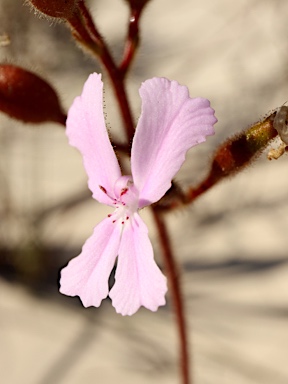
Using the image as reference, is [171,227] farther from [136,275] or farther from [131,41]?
[136,275]

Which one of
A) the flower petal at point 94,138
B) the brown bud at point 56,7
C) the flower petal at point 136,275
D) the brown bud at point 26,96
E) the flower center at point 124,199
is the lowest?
the flower petal at point 136,275

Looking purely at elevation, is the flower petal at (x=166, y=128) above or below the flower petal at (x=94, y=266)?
above

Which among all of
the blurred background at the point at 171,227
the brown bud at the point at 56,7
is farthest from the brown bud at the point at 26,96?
the blurred background at the point at 171,227

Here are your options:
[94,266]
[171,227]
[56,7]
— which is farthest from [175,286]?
[171,227]

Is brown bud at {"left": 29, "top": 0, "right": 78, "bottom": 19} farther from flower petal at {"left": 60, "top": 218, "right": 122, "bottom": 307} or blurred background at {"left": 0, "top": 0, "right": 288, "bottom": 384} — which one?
blurred background at {"left": 0, "top": 0, "right": 288, "bottom": 384}

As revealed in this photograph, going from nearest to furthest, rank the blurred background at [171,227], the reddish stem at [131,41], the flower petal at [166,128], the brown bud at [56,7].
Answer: the flower petal at [166,128] → the brown bud at [56,7] → the reddish stem at [131,41] → the blurred background at [171,227]

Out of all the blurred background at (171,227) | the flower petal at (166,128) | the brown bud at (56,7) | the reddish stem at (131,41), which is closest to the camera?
the flower petal at (166,128)

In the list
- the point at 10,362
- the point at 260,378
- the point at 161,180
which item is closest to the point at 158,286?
the point at 161,180

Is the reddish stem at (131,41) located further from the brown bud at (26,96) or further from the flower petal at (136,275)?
the flower petal at (136,275)
